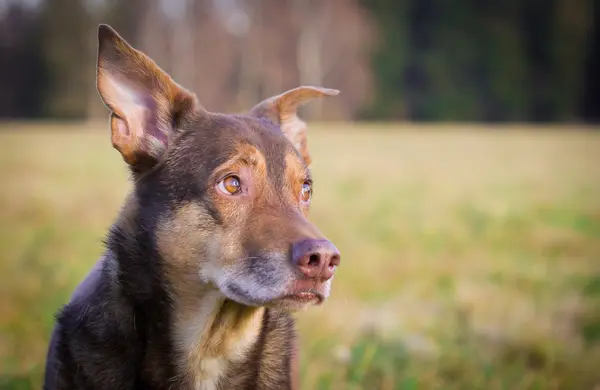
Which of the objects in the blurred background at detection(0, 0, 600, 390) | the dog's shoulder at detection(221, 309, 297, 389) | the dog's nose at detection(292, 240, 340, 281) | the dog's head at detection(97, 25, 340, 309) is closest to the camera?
the dog's nose at detection(292, 240, 340, 281)

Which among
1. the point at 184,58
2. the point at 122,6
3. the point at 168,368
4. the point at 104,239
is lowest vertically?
the point at 168,368

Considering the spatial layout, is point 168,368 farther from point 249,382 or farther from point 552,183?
point 552,183

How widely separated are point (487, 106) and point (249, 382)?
125 ft

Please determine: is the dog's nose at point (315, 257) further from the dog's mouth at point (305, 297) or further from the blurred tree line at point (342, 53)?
the blurred tree line at point (342, 53)

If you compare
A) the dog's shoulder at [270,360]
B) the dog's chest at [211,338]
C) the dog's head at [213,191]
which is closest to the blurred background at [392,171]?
the dog's shoulder at [270,360]

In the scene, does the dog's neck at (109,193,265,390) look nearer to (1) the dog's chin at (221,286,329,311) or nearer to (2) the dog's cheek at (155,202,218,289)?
(2) the dog's cheek at (155,202,218,289)

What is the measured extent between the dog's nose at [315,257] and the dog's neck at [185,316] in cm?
51

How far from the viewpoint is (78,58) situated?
36.4 meters

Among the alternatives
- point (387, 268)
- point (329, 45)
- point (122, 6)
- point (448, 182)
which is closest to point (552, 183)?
point (448, 182)

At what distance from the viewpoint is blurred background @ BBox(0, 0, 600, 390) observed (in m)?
5.02

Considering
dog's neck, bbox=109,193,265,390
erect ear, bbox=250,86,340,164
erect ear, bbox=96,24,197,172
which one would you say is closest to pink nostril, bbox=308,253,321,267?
dog's neck, bbox=109,193,265,390

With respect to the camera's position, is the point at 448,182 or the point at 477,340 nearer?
the point at 477,340

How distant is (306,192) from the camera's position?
3465 millimetres

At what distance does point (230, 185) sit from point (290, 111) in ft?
3.17
